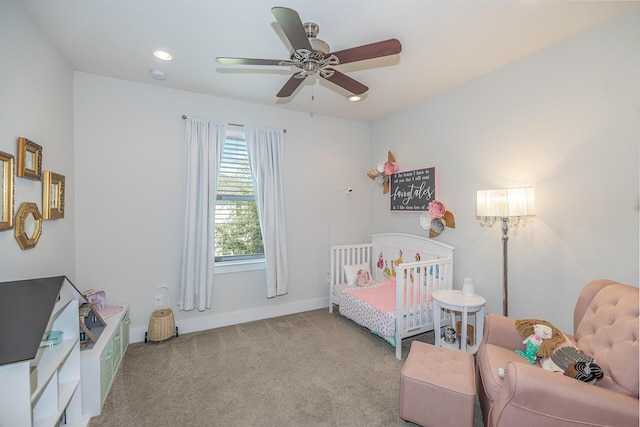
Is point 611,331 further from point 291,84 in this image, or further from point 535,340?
point 291,84

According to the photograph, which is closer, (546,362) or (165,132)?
(546,362)

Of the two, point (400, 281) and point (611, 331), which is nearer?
point (611, 331)

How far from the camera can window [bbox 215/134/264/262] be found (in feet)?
10.9

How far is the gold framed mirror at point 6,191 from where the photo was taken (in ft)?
5.08

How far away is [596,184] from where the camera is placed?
6.38 feet

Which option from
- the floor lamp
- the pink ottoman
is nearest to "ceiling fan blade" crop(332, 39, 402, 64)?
the floor lamp

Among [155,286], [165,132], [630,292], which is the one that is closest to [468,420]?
[630,292]

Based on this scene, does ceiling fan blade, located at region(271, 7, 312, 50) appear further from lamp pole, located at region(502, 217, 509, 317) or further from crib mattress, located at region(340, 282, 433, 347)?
crib mattress, located at region(340, 282, 433, 347)

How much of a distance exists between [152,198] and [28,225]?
113 cm

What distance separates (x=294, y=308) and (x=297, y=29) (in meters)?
3.15

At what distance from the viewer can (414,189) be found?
3.44m

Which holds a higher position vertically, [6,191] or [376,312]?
[6,191]

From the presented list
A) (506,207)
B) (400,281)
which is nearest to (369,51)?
(506,207)

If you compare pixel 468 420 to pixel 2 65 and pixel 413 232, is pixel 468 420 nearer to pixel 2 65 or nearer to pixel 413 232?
pixel 413 232
